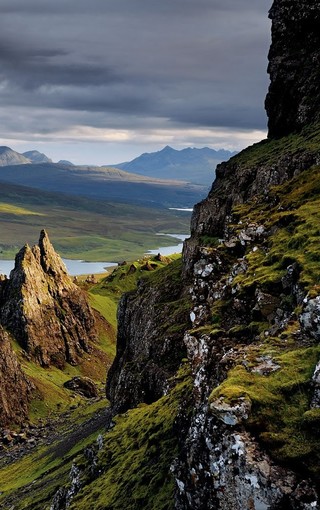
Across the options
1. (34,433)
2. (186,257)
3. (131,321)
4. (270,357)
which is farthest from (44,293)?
(270,357)

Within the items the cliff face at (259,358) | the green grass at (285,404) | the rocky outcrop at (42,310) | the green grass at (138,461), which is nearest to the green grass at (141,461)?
the green grass at (138,461)

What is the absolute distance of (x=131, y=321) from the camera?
312 ft

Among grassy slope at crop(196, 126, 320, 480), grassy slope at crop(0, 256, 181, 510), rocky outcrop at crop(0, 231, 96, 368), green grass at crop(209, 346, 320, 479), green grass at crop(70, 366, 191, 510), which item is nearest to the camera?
green grass at crop(209, 346, 320, 479)

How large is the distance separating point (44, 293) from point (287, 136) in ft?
410

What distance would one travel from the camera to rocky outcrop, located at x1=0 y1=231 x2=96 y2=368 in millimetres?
174875

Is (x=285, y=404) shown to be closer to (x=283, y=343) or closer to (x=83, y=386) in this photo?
(x=283, y=343)

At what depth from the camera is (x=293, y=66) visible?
88125mm

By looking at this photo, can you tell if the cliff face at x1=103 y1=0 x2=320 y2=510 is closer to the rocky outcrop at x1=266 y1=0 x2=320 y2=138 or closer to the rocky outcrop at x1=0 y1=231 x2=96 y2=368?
the rocky outcrop at x1=266 y1=0 x2=320 y2=138

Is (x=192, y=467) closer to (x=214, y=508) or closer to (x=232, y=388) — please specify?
(x=214, y=508)

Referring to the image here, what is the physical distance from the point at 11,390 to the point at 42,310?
156 feet

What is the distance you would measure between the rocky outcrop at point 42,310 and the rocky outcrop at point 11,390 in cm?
2942

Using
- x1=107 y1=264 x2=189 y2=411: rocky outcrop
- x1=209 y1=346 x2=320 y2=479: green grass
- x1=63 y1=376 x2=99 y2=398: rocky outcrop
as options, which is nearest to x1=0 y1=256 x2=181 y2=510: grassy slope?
x1=63 y1=376 x2=99 y2=398: rocky outcrop

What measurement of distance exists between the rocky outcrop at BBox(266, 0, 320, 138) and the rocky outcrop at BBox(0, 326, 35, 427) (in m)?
94.1

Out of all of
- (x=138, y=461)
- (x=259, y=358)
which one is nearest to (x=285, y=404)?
(x=259, y=358)
